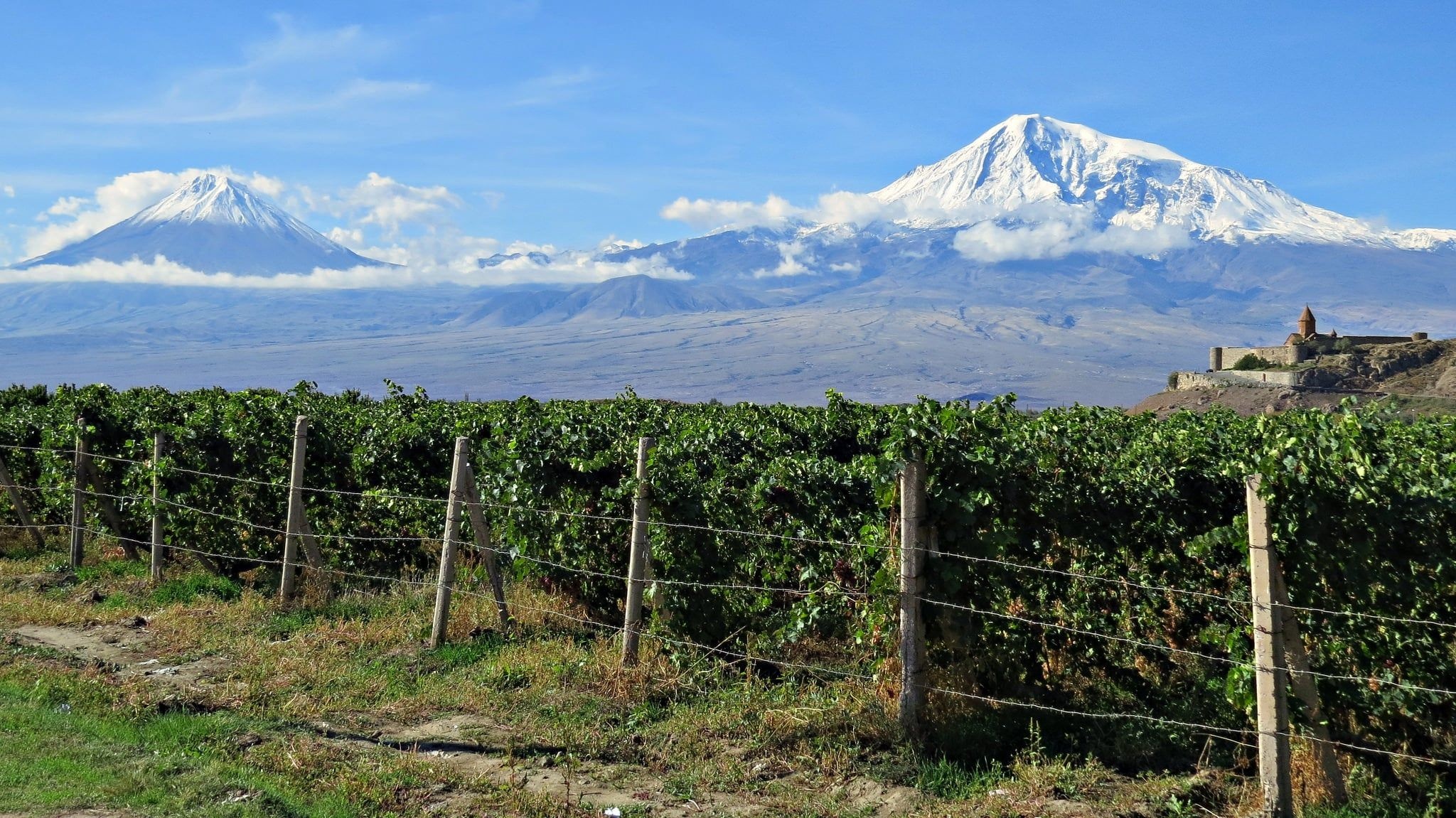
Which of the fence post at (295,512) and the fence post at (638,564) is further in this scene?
the fence post at (295,512)

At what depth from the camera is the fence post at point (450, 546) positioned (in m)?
9.96

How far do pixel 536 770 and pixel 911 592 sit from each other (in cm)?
273

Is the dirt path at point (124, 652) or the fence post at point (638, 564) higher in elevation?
the fence post at point (638, 564)

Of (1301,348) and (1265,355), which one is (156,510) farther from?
(1265,355)

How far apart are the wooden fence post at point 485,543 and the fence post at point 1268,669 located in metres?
6.55

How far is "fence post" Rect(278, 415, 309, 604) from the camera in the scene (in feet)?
38.2

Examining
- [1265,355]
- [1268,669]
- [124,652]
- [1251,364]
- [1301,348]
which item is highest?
[1265,355]

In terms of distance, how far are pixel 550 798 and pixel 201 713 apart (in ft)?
10.4

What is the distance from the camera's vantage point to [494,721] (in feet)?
26.8

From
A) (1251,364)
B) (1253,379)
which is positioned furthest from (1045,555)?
(1251,364)

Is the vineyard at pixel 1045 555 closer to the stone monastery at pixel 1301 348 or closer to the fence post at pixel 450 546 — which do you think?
the fence post at pixel 450 546

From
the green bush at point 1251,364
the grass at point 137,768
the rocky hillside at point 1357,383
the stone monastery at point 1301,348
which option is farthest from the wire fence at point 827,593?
the stone monastery at point 1301,348

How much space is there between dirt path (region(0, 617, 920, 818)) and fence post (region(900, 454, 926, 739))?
0.67 metres

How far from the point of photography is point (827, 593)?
8.04 m
